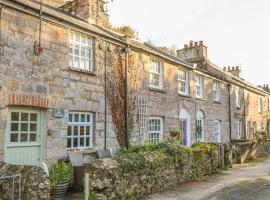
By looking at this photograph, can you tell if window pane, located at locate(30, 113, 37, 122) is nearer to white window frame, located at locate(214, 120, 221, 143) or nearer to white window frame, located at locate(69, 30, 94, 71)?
white window frame, located at locate(69, 30, 94, 71)

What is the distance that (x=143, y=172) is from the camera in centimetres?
850

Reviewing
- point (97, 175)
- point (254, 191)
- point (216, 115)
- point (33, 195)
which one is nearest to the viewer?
point (33, 195)

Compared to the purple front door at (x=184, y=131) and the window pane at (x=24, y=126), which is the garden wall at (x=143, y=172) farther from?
the purple front door at (x=184, y=131)

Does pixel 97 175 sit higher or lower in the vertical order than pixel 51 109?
lower

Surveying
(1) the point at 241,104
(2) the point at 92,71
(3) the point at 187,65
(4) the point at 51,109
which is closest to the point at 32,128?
(4) the point at 51,109

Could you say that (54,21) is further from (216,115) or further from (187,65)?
(216,115)

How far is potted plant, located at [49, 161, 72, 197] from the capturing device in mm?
8141

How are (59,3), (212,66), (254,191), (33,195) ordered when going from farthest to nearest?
1. (212,66)
2. (59,3)
3. (254,191)
4. (33,195)

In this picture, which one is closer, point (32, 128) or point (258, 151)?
point (32, 128)

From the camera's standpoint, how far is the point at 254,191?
938cm

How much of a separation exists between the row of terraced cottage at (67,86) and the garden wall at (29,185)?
6.74 ft

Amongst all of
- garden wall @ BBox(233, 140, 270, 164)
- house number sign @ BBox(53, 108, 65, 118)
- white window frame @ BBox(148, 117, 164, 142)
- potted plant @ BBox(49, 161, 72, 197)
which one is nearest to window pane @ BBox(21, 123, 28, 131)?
house number sign @ BBox(53, 108, 65, 118)

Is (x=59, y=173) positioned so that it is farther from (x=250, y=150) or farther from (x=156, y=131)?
(x=250, y=150)

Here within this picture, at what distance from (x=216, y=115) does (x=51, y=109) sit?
13.8m
